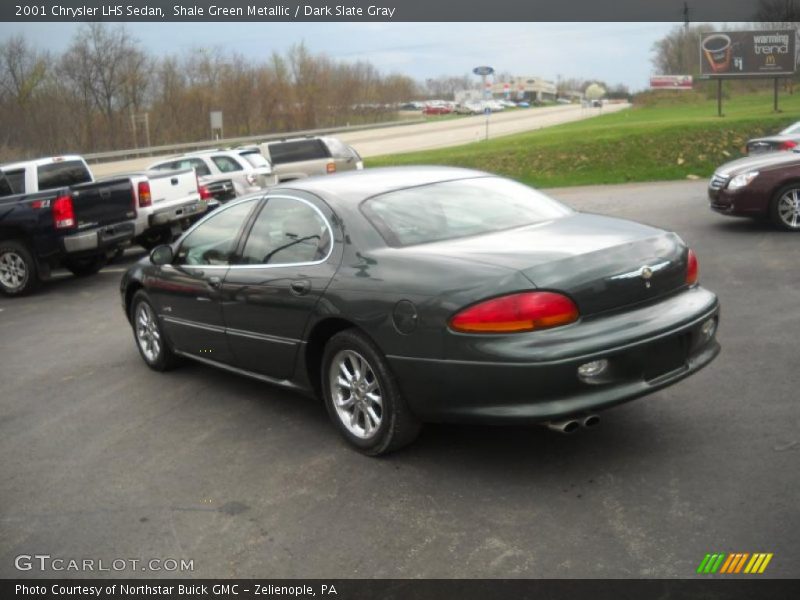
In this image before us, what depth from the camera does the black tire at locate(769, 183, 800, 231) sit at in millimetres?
12094

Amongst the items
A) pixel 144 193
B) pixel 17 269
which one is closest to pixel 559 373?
pixel 17 269

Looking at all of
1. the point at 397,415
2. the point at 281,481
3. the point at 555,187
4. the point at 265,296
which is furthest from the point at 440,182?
the point at 555,187

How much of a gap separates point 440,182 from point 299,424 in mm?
1845

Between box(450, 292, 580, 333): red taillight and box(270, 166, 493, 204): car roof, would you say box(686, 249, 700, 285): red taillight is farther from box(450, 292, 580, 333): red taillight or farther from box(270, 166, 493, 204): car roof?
box(270, 166, 493, 204): car roof

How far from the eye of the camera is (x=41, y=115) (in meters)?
46.6

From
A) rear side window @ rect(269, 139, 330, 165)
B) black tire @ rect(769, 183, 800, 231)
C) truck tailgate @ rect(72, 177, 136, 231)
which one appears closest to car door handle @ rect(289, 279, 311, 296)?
truck tailgate @ rect(72, 177, 136, 231)

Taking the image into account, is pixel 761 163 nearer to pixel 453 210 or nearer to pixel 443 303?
pixel 453 210

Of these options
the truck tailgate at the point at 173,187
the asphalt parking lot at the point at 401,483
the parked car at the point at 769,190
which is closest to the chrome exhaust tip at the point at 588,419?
the asphalt parking lot at the point at 401,483

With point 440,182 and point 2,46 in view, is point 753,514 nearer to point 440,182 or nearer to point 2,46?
point 440,182

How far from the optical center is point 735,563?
3480 millimetres

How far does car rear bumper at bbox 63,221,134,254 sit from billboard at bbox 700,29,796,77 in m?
28.2

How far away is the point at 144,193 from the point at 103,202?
5.08ft

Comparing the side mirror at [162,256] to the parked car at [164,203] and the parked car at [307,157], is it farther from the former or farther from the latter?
the parked car at [307,157]

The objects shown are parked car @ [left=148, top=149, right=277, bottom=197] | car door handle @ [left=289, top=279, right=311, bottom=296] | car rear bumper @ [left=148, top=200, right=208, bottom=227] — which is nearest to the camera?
car door handle @ [left=289, top=279, right=311, bottom=296]
